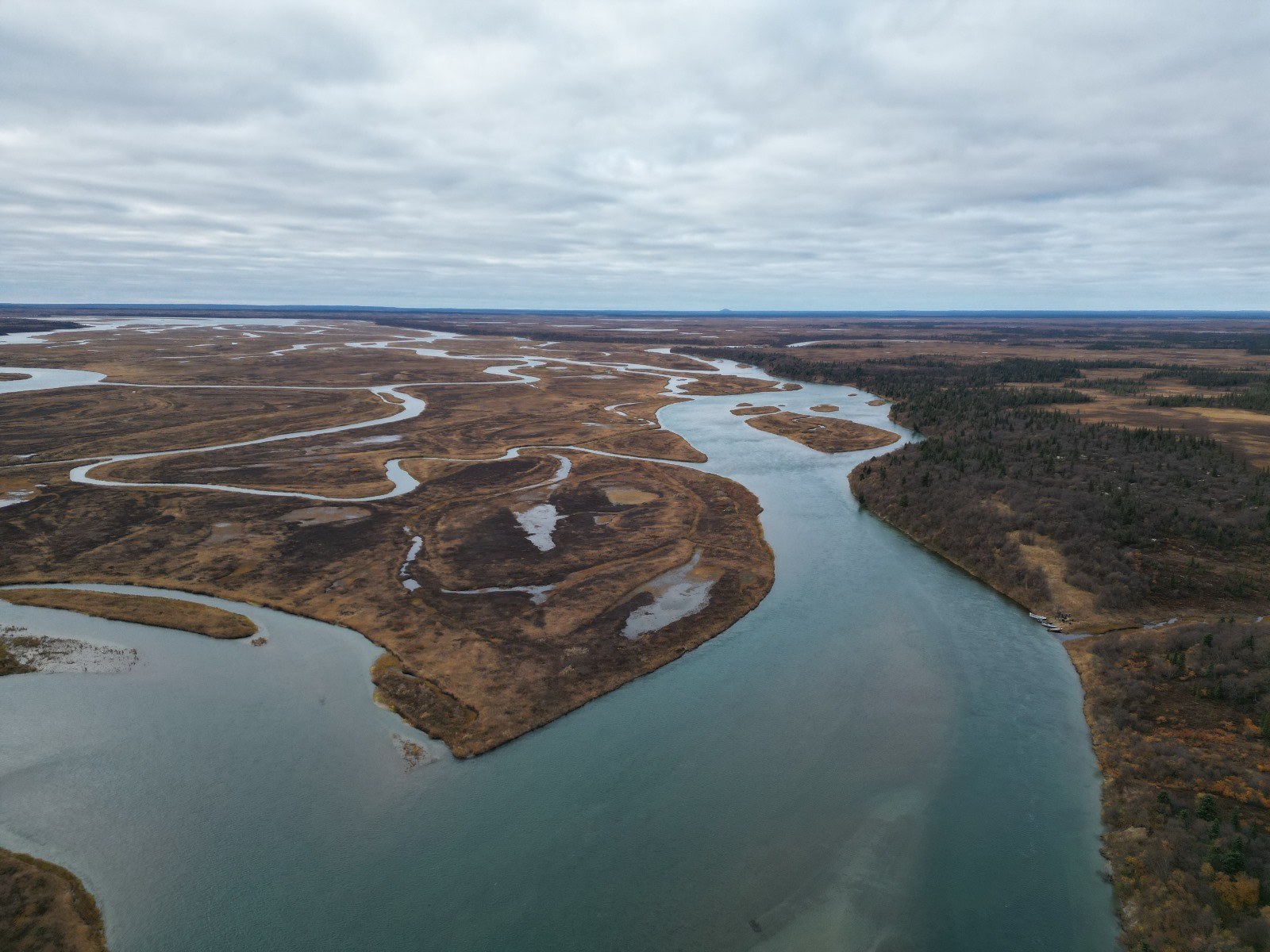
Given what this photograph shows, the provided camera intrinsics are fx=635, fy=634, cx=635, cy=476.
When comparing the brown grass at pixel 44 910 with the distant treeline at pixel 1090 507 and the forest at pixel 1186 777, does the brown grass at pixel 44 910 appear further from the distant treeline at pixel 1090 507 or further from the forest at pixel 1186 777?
the distant treeline at pixel 1090 507

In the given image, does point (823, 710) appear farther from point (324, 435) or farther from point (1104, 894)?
point (324, 435)

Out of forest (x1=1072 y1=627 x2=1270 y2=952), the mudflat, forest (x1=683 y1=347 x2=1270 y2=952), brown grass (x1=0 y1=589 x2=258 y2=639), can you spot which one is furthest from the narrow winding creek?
the mudflat

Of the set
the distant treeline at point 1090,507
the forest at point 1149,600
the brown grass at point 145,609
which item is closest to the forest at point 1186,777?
the forest at point 1149,600

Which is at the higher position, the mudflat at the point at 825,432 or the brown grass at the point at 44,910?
the mudflat at the point at 825,432

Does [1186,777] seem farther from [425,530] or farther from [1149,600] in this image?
[425,530]

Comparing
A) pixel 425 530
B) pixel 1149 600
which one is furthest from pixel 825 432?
pixel 425 530

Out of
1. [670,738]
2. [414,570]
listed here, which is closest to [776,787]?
[670,738]

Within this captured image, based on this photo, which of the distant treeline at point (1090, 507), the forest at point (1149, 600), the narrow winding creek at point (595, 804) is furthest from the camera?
the distant treeline at point (1090, 507)
